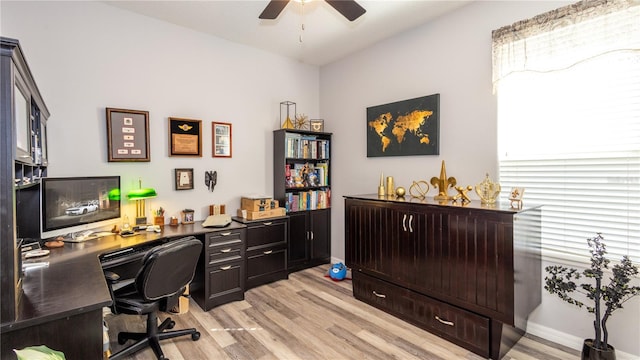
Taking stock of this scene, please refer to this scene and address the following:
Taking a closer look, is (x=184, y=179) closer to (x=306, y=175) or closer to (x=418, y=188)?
(x=306, y=175)

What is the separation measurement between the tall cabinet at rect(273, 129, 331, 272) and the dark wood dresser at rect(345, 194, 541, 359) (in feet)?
4.11

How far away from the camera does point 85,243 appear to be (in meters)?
2.43

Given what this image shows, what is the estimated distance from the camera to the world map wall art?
3.11m

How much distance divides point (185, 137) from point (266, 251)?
1.59 metres

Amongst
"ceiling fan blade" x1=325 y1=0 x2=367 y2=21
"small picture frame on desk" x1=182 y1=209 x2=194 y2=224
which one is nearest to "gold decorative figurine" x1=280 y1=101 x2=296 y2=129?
"small picture frame on desk" x1=182 y1=209 x2=194 y2=224

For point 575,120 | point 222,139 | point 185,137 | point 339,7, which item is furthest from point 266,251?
point 575,120

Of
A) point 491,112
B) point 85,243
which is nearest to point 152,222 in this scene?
point 85,243

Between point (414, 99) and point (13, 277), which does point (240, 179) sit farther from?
point (13, 277)

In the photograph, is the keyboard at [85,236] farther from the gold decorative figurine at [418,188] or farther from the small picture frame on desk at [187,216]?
the gold decorative figurine at [418,188]

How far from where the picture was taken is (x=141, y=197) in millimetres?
2846

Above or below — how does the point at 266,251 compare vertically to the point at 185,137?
below

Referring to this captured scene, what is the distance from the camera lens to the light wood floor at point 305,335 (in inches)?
88.5

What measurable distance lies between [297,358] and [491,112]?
259cm

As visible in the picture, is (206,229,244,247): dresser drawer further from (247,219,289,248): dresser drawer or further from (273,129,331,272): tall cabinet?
(273,129,331,272): tall cabinet
